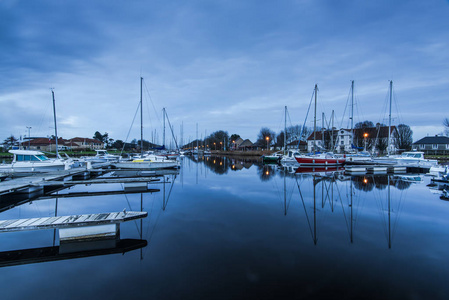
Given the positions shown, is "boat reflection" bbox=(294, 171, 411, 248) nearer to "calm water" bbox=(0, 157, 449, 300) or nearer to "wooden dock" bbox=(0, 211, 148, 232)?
"calm water" bbox=(0, 157, 449, 300)

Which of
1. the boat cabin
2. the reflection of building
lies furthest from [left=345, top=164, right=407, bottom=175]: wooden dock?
the reflection of building

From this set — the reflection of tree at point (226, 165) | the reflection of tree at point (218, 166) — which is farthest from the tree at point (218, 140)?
the reflection of tree at point (218, 166)

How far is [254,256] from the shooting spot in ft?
20.5

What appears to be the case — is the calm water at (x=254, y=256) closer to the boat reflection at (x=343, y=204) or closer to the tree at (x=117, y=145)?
the boat reflection at (x=343, y=204)

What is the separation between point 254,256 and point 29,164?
86.5ft

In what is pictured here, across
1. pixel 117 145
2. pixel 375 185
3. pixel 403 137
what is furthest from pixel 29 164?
pixel 117 145

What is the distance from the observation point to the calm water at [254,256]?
4852mm

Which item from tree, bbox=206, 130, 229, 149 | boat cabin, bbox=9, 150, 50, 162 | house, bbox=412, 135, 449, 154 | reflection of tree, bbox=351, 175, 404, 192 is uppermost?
tree, bbox=206, 130, 229, 149

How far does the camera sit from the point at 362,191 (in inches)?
621

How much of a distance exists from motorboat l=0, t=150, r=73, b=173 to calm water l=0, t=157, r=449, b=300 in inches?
563

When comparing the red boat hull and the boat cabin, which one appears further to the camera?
the red boat hull

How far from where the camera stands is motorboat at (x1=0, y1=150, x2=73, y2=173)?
74.6 feet

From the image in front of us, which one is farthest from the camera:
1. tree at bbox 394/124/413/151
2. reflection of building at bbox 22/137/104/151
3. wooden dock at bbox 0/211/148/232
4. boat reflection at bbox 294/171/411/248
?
reflection of building at bbox 22/137/104/151

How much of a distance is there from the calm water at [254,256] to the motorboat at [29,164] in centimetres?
1430
